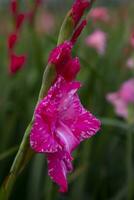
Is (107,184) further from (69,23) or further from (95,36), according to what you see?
(69,23)

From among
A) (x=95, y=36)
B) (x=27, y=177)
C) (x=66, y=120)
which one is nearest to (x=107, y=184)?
(x=27, y=177)

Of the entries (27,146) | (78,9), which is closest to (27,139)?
(27,146)

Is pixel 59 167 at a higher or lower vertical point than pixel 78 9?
lower

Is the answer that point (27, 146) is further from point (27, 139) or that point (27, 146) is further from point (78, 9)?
point (78, 9)

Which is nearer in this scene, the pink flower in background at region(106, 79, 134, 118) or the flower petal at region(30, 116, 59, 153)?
the flower petal at region(30, 116, 59, 153)

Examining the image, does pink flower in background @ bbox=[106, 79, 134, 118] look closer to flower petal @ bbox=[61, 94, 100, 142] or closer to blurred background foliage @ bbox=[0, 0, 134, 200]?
blurred background foliage @ bbox=[0, 0, 134, 200]

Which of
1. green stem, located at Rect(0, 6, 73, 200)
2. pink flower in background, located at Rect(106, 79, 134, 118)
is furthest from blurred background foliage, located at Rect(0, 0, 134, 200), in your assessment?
green stem, located at Rect(0, 6, 73, 200)

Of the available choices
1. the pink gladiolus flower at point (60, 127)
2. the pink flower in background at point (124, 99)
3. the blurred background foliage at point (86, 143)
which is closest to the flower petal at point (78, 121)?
the pink gladiolus flower at point (60, 127)
